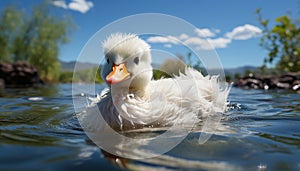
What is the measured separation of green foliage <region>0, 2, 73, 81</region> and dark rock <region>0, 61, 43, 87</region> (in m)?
12.1

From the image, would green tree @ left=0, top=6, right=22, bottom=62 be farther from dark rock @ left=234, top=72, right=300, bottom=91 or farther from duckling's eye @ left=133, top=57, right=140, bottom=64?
duckling's eye @ left=133, top=57, right=140, bottom=64

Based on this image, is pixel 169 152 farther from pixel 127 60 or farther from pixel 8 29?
pixel 8 29

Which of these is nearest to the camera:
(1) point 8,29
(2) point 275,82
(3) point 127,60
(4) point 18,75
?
(3) point 127,60

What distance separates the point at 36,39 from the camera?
30250 millimetres

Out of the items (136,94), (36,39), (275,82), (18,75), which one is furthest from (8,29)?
(136,94)

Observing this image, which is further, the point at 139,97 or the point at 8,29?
the point at 8,29

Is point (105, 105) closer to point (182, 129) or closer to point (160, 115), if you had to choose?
point (160, 115)

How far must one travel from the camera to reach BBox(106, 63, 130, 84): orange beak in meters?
2.78

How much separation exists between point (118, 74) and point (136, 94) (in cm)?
40

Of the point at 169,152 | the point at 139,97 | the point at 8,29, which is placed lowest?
the point at 169,152

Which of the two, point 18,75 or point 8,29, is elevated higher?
point 8,29

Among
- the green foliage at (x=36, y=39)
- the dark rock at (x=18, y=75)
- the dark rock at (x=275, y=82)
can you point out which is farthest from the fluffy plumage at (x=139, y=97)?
the green foliage at (x=36, y=39)

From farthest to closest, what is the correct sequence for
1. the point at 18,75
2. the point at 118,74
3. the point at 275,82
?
the point at 18,75 < the point at 275,82 < the point at 118,74

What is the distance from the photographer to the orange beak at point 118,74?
9.11ft
